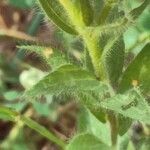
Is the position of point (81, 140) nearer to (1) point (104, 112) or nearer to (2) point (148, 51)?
(1) point (104, 112)

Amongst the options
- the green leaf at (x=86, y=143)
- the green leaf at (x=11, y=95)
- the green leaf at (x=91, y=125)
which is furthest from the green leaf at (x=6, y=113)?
the green leaf at (x=11, y=95)

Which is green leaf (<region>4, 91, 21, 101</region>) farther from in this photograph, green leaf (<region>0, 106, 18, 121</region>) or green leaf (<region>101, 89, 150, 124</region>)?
green leaf (<region>101, 89, 150, 124</region>)

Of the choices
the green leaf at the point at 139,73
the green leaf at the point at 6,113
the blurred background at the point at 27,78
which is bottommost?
the blurred background at the point at 27,78

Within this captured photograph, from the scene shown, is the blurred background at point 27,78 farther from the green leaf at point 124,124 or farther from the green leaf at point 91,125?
the green leaf at point 124,124

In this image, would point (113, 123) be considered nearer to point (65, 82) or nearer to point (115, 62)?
point (115, 62)

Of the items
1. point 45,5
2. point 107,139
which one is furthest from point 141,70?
point 107,139
